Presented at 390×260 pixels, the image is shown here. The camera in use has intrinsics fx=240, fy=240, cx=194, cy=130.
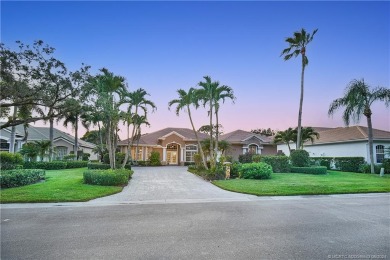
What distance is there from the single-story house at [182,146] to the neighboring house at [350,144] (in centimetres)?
660

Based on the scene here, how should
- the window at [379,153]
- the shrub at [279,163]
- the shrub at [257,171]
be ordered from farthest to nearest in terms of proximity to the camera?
the window at [379,153] → the shrub at [279,163] → the shrub at [257,171]

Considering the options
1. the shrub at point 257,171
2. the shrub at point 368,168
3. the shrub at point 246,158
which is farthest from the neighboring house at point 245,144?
the shrub at point 257,171

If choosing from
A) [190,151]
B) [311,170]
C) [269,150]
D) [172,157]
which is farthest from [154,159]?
[311,170]

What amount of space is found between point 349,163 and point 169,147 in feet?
76.0

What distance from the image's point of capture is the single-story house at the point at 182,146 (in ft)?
111

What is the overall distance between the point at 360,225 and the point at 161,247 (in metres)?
5.50

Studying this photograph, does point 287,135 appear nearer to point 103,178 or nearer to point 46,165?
point 103,178

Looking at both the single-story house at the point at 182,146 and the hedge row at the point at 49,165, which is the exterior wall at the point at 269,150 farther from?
the hedge row at the point at 49,165

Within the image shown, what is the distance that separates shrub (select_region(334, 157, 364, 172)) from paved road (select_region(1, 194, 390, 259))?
60.9 feet

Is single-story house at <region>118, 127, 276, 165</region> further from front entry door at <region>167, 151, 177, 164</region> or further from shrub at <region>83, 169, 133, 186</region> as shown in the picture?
shrub at <region>83, 169, 133, 186</region>

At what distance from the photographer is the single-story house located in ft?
111

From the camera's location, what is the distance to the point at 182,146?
3584 cm

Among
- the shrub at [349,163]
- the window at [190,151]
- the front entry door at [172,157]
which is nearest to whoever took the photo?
the shrub at [349,163]

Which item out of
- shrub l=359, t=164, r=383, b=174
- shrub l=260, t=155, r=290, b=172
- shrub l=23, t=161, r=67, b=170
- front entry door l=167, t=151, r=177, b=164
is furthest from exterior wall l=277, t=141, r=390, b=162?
shrub l=23, t=161, r=67, b=170
